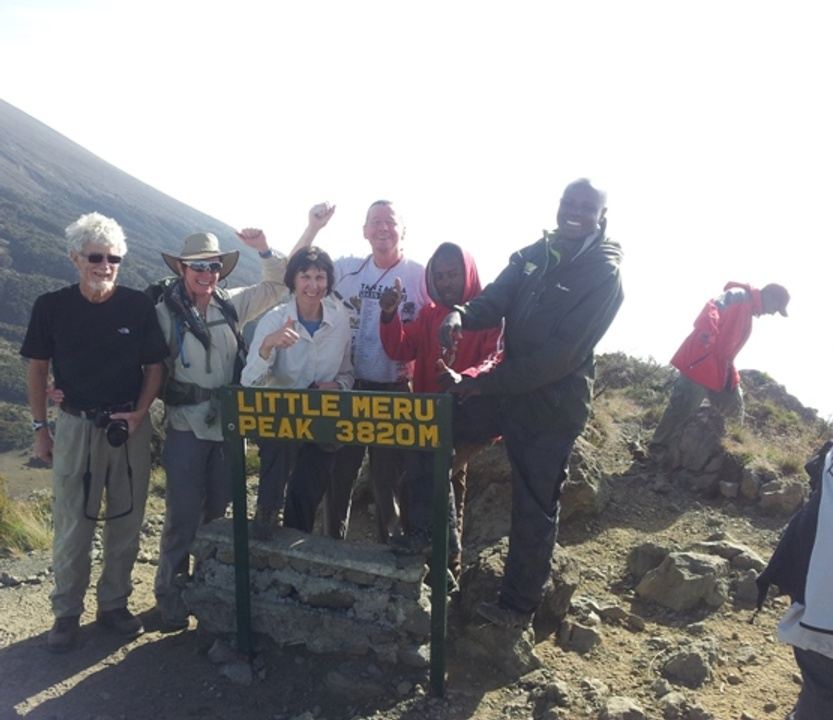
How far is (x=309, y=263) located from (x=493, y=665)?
267 centimetres

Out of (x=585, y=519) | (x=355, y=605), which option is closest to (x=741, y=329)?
(x=585, y=519)

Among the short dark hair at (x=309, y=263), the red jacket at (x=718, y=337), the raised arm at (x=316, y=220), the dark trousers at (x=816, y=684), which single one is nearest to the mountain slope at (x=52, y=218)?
the red jacket at (x=718, y=337)

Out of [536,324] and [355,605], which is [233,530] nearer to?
[355,605]

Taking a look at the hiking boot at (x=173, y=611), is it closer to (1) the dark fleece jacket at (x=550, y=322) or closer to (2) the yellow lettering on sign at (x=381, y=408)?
(2) the yellow lettering on sign at (x=381, y=408)

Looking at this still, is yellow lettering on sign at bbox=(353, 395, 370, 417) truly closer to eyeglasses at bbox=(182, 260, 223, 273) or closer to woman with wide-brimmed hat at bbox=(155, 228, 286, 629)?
woman with wide-brimmed hat at bbox=(155, 228, 286, 629)

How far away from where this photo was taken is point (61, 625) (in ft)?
14.9

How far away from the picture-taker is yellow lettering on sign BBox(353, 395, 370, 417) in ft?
12.5

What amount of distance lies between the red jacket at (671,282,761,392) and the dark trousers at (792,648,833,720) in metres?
A: 5.68

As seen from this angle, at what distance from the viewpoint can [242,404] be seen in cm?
404

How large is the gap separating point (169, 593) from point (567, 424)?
286 cm

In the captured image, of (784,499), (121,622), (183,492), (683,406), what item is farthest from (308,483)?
(683,406)

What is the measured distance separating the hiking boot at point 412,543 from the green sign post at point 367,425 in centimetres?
21

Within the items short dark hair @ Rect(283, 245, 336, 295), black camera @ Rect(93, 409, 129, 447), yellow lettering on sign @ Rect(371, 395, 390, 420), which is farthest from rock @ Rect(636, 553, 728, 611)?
black camera @ Rect(93, 409, 129, 447)

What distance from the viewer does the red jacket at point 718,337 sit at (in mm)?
8117
